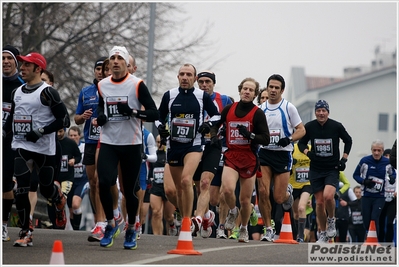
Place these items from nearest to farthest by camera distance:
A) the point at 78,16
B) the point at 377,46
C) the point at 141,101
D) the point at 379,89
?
the point at 141,101
the point at 78,16
the point at 379,89
the point at 377,46

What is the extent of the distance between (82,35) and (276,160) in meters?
17.5

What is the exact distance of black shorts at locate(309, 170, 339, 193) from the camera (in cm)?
1625

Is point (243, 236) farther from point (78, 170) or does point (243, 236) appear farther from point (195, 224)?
point (78, 170)

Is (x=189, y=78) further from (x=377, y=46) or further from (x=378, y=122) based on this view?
(x=377, y=46)

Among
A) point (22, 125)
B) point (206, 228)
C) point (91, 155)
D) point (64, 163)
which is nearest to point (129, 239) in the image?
point (22, 125)

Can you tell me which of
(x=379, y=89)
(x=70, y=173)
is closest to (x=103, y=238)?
(x=70, y=173)

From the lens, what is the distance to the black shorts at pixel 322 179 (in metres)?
16.2

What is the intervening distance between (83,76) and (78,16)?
1.83 m

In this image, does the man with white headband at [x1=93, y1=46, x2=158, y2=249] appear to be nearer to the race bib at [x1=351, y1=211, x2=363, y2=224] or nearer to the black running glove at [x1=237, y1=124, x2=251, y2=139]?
the black running glove at [x1=237, y1=124, x2=251, y2=139]

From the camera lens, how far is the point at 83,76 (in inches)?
1234

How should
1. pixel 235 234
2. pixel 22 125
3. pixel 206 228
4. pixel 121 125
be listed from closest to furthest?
pixel 121 125 < pixel 22 125 < pixel 206 228 < pixel 235 234

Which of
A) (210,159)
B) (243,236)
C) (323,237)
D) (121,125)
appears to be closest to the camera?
(121,125)

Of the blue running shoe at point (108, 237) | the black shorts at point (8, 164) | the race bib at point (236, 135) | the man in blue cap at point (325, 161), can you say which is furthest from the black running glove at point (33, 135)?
the man in blue cap at point (325, 161)

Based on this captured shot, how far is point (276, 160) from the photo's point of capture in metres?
14.7
